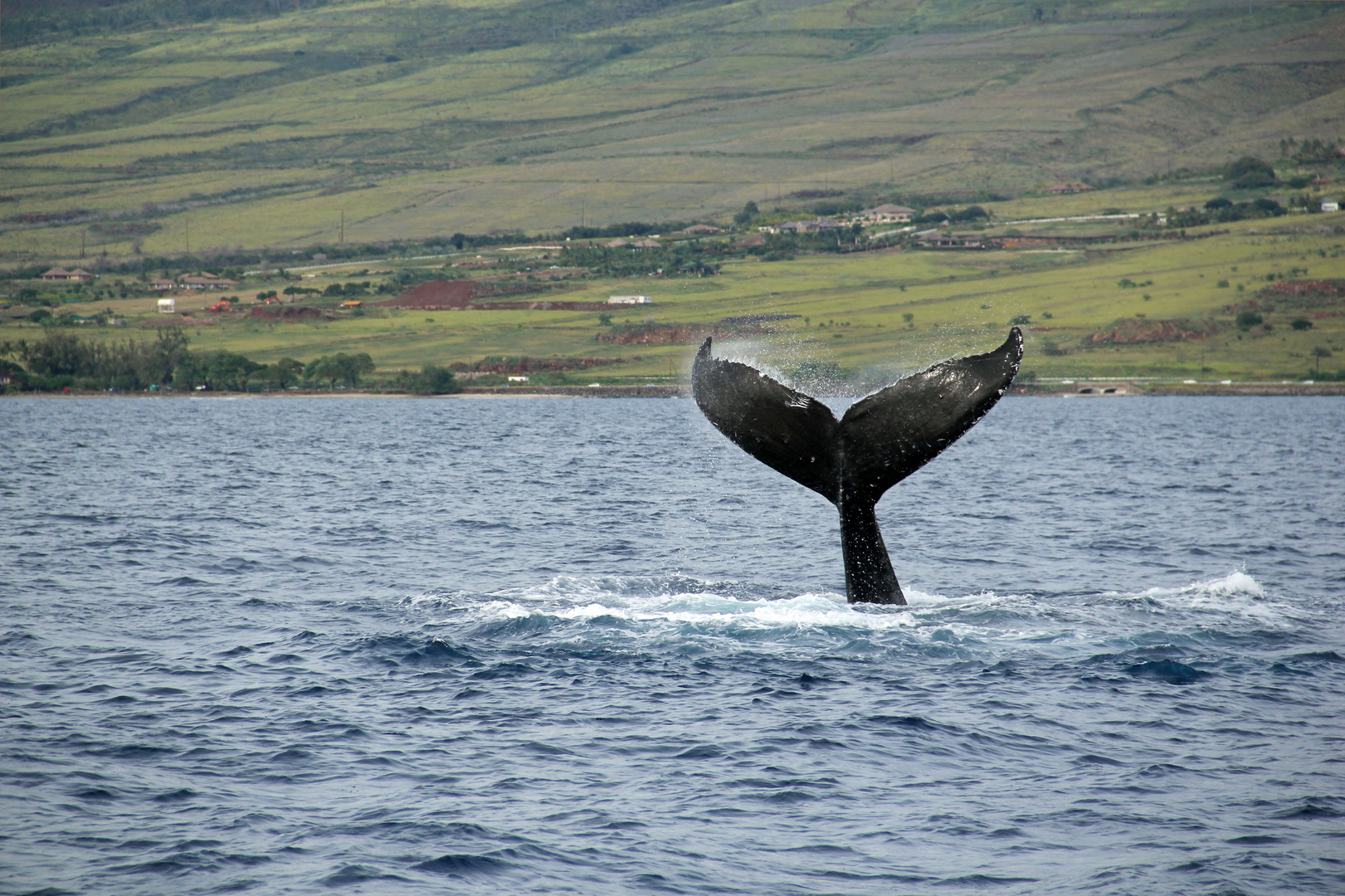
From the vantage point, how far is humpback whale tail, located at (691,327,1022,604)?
573 inches

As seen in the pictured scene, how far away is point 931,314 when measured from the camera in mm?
125688

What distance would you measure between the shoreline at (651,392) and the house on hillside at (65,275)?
56.5 meters

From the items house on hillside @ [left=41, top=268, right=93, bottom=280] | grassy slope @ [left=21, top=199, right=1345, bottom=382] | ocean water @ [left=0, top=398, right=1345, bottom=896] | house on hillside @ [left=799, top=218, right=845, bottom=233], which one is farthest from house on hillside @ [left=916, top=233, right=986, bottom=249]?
ocean water @ [left=0, top=398, right=1345, bottom=896]

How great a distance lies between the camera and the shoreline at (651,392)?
113 metres

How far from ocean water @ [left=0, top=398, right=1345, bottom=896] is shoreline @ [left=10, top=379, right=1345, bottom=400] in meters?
84.3

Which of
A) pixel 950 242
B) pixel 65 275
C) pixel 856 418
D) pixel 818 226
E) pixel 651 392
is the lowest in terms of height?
pixel 651 392

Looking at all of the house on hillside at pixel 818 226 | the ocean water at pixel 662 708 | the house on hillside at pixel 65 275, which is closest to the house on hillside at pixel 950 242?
the house on hillside at pixel 818 226

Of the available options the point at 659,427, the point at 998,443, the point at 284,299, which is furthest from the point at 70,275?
the point at 998,443

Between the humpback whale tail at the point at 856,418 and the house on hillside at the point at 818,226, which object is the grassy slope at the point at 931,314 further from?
the humpback whale tail at the point at 856,418

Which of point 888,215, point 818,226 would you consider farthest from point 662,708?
point 888,215

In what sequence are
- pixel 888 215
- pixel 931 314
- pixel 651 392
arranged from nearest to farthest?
pixel 651 392, pixel 931 314, pixel 888 215

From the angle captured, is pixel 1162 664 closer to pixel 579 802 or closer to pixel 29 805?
pixel 579 802

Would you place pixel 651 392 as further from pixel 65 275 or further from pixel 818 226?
pixel 65 275

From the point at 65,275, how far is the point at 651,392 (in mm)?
96900
